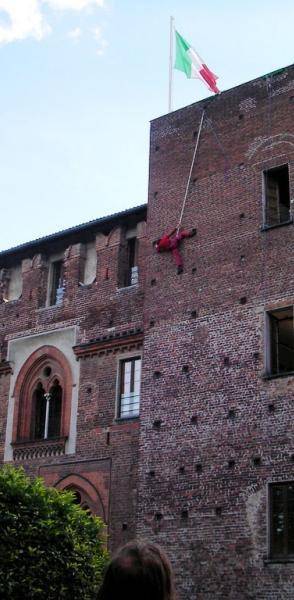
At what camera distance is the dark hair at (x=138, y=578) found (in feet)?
9.69

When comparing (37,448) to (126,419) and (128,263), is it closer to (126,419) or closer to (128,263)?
(126,419)

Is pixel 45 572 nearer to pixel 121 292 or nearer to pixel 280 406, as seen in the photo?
pixel 280 406

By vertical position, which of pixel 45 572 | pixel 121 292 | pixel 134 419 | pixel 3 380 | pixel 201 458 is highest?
pixel 121 292

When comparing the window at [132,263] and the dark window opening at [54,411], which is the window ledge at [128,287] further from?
the dark window opening at [54,411]

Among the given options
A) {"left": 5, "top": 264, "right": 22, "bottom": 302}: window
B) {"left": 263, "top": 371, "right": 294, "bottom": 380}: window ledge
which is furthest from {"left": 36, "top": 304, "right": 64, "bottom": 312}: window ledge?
{"left": 263, "top": 371, "right": 294, "bottom": 380}: window ledge

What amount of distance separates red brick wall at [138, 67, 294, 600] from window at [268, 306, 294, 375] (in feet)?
0.70

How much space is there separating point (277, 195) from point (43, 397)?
25.7 feet

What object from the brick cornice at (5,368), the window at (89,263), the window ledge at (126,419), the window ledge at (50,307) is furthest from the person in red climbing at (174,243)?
the brick cornice at (5,368)

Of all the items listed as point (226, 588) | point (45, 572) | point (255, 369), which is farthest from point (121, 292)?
point (45, 572)

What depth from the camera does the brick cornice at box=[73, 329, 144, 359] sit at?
20.0 m

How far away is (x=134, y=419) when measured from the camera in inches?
762

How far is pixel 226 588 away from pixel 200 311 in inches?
221

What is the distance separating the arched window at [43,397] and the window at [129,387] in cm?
152

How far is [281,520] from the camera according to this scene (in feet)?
51.9
